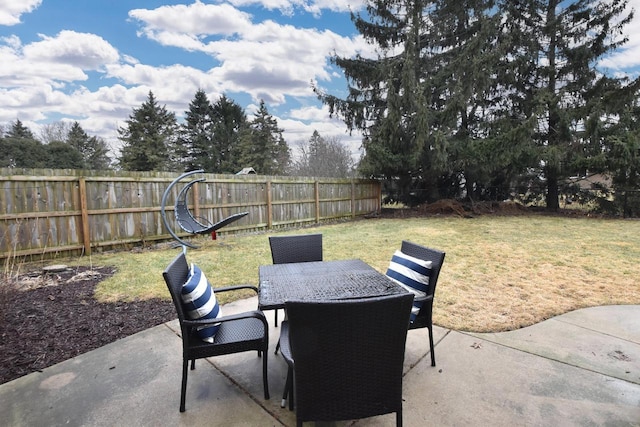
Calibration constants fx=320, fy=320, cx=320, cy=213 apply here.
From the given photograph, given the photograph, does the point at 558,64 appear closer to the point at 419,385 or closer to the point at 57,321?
the point at 419,385

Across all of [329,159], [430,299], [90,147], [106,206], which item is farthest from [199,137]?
[430,299]

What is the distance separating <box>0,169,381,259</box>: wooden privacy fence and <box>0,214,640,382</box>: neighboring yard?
1.65 feet

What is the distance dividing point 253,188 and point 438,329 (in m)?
6.93

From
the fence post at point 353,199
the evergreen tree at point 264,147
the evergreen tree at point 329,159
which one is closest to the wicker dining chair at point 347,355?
the fence post at point 353,199

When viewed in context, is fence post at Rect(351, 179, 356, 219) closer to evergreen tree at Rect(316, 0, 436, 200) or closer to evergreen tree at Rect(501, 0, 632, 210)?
evergreen tree at Rect(316, 0, 436, 200)

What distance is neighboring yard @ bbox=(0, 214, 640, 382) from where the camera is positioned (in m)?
3.17

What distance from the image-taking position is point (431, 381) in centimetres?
210

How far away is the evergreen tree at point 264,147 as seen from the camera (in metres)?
24.5

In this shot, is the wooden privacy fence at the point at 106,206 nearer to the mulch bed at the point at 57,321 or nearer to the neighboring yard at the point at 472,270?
the neighboring yard at the point at 472,270

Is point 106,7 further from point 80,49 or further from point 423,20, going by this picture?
point 423,20

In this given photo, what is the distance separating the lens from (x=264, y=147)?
2520 centimetres

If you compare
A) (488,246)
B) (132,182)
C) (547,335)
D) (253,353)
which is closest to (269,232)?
(132,182)

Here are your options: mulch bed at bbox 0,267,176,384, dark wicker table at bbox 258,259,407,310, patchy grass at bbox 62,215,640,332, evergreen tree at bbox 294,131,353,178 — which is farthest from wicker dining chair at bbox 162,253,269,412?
evergreen tree at bbox 294,131,353,178

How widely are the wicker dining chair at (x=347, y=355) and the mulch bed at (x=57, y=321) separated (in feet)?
7.26
